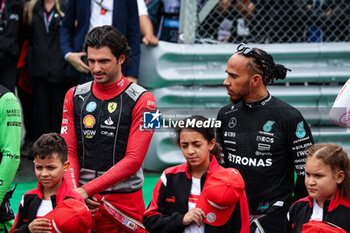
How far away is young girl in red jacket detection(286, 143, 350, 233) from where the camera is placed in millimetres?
3473

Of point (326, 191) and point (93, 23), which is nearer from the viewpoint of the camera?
point (326, 191)

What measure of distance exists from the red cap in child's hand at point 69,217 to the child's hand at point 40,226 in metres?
0.04

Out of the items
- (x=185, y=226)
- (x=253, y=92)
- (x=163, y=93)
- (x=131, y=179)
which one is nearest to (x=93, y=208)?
(x=131, y=179)

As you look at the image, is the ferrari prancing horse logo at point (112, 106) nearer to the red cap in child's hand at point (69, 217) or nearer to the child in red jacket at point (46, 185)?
the child in red jacket at point (46, 185)

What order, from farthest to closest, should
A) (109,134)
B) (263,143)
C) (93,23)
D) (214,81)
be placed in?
1. (214,81)
2. (93,23)
3. (109,134)
4. (263,143)

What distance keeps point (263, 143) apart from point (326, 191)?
673 mm

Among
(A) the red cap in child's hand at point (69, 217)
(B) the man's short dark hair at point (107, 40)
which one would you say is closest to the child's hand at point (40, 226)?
(A) the red cap in child's hand at point (69, 217)

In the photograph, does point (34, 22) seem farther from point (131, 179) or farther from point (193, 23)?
point (131, 179)

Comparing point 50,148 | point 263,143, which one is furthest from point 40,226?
point 263,143

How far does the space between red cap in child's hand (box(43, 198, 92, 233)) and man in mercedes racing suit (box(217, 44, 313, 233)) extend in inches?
44.8

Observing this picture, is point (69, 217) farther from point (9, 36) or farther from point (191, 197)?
point (9, 36)

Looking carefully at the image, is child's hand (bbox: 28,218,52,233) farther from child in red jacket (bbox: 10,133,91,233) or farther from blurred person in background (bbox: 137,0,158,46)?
blurred person in background (bbox: 137,0,158,46)

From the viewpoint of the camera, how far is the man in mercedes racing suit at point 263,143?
4.02 metres

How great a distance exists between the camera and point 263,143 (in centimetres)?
405
